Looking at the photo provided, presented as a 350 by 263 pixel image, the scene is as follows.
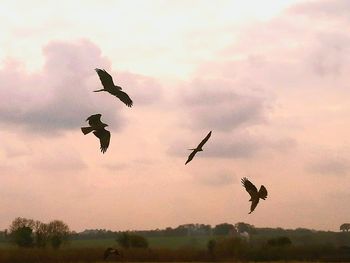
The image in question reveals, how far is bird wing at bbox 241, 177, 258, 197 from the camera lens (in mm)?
11486

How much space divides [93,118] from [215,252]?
1678 inches

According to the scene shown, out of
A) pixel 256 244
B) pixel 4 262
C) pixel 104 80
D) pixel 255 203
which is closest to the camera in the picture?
pixel 104 80

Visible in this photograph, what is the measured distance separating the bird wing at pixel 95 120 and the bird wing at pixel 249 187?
3119 mm

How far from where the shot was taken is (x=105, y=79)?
9203 mm

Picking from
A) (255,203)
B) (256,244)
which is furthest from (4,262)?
(255,203)

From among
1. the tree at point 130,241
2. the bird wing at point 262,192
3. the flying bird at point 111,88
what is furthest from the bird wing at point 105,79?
the tree at point 130,241

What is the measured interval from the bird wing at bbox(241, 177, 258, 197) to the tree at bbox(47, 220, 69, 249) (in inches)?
1786

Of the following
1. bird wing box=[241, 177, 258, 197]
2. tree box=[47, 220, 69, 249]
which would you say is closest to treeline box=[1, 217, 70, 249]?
tree box=[47, 220, 69, 249]

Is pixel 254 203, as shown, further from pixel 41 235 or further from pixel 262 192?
pixel 41 235

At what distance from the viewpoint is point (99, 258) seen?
159 ft

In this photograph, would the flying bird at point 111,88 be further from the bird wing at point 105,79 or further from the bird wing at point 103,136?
the bird wing at point 103,136

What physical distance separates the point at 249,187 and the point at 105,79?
363 centimetres

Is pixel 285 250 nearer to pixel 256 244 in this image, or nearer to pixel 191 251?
pixel 256 244

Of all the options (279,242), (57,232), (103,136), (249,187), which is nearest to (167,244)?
(57,232)
